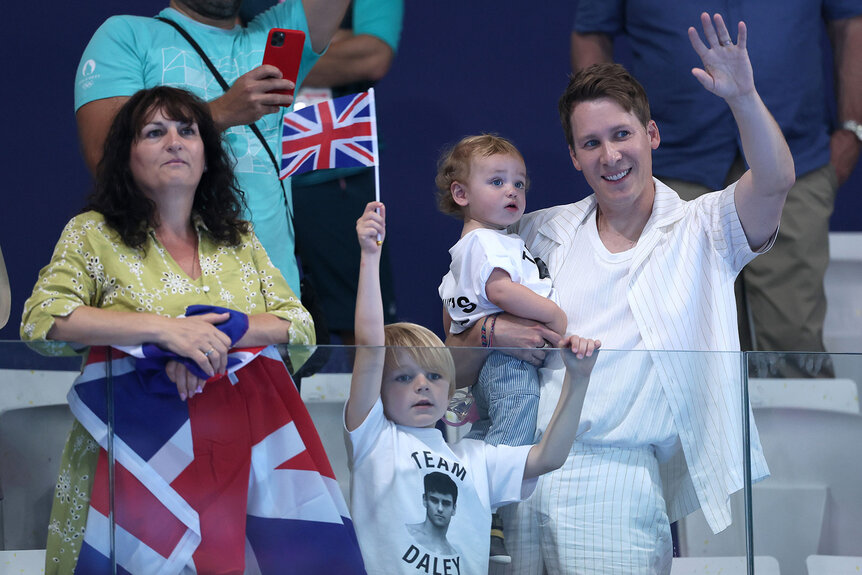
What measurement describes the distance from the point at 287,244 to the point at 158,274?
72 centimetres

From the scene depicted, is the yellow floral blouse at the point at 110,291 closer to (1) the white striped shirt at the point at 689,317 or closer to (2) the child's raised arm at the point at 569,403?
(2) the child's raised arm at the point at 569,403

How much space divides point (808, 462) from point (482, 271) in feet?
2.76

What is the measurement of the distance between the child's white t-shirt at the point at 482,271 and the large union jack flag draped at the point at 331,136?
35cm

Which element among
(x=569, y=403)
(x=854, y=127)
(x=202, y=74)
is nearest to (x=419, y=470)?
(x=569, y=403)

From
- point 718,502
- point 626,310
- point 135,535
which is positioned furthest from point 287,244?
point 718,502

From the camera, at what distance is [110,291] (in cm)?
222

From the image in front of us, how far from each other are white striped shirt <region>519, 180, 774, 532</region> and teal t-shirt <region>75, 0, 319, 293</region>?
0.65m

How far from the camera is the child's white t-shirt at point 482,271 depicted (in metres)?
2.64

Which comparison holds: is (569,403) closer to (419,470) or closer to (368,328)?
(419,470)

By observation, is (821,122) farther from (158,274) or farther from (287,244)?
(158,274)

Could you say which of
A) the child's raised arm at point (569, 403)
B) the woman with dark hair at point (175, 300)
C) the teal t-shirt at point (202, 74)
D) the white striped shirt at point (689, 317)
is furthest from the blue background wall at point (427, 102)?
the child's raised arm at point (569, 403)

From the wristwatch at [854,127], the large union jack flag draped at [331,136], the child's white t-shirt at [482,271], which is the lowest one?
the child's white t-shirt at [482,271]

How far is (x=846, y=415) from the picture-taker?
7.38 ft

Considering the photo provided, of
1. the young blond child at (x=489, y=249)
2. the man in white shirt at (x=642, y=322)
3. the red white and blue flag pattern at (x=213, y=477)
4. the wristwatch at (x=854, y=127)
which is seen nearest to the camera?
the red white and blue flag pattern at (x=213, y=477)
